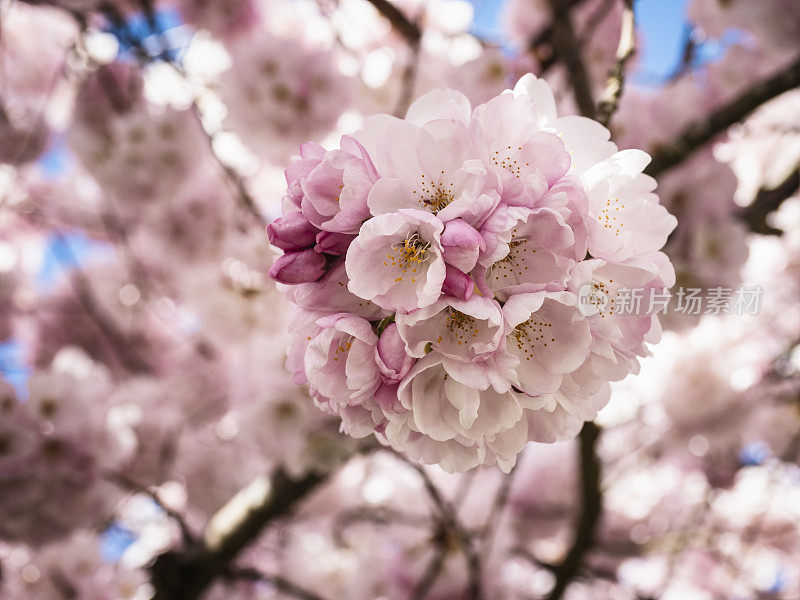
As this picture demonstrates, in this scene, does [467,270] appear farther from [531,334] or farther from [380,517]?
[380,517]

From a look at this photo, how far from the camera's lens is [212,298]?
5.23 ft

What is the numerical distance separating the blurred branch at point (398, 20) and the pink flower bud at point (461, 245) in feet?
2.22

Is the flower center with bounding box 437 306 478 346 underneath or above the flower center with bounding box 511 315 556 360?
above

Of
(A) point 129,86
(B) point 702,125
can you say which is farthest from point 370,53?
(B) point 702,125

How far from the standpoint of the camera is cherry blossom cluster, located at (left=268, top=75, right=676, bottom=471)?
38 centimetres

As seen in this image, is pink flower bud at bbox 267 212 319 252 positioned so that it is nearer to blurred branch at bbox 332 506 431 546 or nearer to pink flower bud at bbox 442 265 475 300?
pink flower bud at bbox 442 265 475 300

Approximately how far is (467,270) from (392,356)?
0.24 ft

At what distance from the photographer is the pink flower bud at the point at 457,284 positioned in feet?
1.21

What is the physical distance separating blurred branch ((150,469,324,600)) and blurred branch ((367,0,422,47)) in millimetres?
917

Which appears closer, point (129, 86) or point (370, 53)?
point (129, 86)

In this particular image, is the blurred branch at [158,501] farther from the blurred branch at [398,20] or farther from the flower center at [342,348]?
the blurred branch at [398,20]

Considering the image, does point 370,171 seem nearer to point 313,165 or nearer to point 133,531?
point 313,165

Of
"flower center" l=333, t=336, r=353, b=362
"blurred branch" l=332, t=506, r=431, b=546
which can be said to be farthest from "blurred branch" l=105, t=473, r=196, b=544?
"flower center" l=333, t=336, r=353, b=362

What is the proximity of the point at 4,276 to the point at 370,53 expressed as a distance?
1487mm
